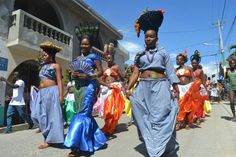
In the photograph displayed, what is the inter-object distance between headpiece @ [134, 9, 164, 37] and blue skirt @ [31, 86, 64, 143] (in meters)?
1.92

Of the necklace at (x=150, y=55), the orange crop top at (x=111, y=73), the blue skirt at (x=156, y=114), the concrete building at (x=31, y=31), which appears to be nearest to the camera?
the blue skirt at (x=156, y=114)

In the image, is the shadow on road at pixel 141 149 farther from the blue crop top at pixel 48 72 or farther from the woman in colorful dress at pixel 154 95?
the blue crop top at pixel 48 72

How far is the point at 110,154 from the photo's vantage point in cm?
519

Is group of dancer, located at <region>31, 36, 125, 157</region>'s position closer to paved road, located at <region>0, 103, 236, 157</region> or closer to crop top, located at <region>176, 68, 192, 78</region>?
paved road, located at <region>0, 103, 236, 157</region>

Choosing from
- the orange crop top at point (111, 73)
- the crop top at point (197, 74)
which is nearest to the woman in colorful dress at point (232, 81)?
the crop top at point (197, 74)

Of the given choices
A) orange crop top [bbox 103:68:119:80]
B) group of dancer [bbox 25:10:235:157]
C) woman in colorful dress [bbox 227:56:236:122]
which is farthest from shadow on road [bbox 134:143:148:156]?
woman in colorful dress [bbox 227:56:236:122]

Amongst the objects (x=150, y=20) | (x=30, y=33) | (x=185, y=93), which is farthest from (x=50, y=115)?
(x=30, y=33)

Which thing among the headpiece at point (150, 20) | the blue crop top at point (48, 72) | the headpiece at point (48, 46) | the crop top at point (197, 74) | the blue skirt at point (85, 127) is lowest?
the blue skirt at point (85, 127)

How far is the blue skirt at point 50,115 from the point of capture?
566 centimetres

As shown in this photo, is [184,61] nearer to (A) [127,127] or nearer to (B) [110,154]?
(A) [127,127]

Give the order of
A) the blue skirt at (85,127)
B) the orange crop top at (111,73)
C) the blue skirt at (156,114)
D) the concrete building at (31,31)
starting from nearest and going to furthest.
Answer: the blue skirt at (156,114) → the blue skirt at (85,127) → the orange crop top at (111,73) → the concrete building at (31,31)

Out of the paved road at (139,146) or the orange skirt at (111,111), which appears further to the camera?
Answer: the orange skirt at (111,111)

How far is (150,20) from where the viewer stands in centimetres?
529

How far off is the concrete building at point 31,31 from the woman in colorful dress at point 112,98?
479 centimetres
